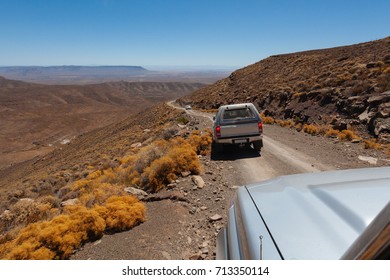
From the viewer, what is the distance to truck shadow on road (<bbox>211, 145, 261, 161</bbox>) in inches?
411

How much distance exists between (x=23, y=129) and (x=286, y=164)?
293ft

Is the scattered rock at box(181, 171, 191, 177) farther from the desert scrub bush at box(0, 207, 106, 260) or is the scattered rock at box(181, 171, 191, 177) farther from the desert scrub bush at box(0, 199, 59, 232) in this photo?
the desert scrub bush at box(0, 199, 59, 232)

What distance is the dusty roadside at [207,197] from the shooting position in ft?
15.8

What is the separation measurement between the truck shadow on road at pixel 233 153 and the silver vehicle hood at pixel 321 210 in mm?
7302

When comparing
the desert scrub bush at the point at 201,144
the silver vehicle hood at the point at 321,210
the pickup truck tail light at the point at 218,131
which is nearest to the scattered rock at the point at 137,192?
the pickup truck tail light at the point at 218,131

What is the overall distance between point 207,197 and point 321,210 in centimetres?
486

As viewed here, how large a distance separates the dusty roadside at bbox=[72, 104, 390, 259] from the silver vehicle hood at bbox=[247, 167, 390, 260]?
2.43m

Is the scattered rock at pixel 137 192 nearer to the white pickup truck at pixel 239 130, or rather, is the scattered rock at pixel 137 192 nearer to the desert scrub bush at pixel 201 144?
the white pickup truck at pixel 239 130

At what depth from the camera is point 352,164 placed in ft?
29.6

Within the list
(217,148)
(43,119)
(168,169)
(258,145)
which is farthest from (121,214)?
(43,119)

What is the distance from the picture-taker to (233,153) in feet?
36.4

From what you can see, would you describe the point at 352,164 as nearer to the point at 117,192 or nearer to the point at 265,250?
the point at 117,192

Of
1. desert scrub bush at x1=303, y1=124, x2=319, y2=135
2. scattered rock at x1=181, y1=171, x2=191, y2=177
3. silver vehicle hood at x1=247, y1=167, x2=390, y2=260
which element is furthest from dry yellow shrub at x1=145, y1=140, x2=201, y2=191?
desert scrub bush at x1=303, y1=124, x2=319, y2=135

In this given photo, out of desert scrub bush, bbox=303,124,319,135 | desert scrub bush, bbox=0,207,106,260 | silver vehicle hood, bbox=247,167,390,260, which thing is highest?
silver vehicle hood, bbox=247,167,390,260
